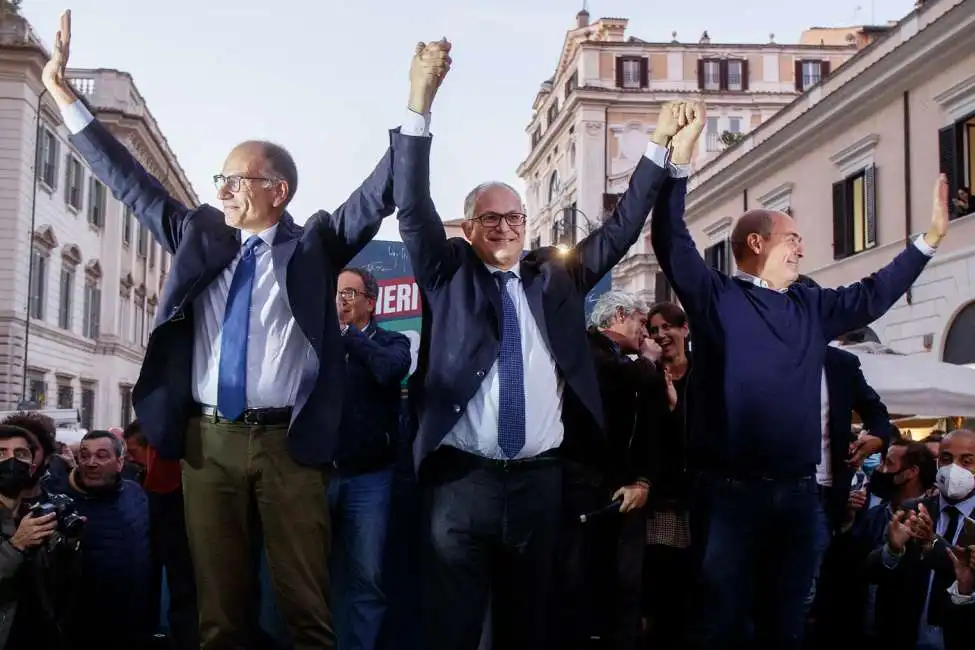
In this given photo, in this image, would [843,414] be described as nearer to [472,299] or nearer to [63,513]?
[472,299]

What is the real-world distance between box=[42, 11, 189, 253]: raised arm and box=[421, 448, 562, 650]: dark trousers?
4.15 feet

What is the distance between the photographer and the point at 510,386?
3533 millimetres

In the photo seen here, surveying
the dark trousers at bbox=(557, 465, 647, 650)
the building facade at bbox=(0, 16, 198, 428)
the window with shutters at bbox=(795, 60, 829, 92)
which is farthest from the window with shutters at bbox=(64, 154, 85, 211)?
the window with shutters at bbox=(795, 60, 829, 92)

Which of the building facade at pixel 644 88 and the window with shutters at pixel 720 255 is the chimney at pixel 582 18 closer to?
the building facade at pixel 644 88

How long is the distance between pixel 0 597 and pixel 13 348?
24734 mm

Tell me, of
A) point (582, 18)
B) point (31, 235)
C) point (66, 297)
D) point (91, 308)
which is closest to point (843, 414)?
point (31, 235)

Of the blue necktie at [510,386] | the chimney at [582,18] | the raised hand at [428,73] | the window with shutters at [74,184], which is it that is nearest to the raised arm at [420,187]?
the raised hand at [428,73]

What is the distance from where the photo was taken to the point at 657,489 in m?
5.13

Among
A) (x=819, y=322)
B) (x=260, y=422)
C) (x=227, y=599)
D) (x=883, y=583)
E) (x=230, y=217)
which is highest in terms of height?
(x=230, y=217)

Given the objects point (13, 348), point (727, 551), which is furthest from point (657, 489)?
point (13, 348)

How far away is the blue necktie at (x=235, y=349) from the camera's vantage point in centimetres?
335

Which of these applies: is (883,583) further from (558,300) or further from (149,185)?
(149,185)

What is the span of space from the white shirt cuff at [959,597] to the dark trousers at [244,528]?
3418mm

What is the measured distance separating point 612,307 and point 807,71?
49.8 m
